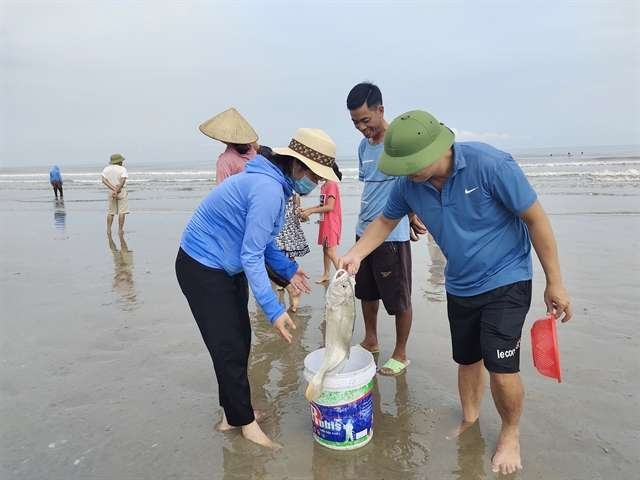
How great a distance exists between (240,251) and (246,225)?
0.23 m

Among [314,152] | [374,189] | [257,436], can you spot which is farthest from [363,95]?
[257,436]

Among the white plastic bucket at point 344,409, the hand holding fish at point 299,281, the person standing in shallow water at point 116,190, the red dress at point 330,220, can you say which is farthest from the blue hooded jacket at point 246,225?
the person standing in shallow water at point 116,190

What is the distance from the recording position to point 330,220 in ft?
22.2

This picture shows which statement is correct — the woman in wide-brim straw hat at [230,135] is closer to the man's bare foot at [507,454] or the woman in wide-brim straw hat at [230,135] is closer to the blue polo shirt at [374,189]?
the blue polo shirt at [374,189]

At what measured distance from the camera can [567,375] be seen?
3.87 metres

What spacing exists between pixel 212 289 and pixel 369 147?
2000 mm

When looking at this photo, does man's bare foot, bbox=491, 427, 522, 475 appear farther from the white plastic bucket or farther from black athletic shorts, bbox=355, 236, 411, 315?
black athletic shorts, bbox=355, 236, 411, 315

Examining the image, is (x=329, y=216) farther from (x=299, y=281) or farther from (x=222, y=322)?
(x=222, y=322)

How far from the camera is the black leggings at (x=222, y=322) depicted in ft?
9.61

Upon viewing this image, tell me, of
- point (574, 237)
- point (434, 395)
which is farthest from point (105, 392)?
point (574, 237)

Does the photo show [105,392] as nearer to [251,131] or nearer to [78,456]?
[78,456]

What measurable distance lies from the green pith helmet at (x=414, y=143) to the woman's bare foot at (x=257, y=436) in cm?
A: 193

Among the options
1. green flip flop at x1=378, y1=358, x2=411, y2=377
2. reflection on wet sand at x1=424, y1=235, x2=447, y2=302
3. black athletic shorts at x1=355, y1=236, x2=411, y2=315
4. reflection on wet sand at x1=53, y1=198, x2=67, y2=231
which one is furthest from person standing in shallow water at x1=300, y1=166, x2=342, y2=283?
Result: reflection on wet sand at x1=53, y1=198, x2=67, y2=231

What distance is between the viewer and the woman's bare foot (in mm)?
3062
